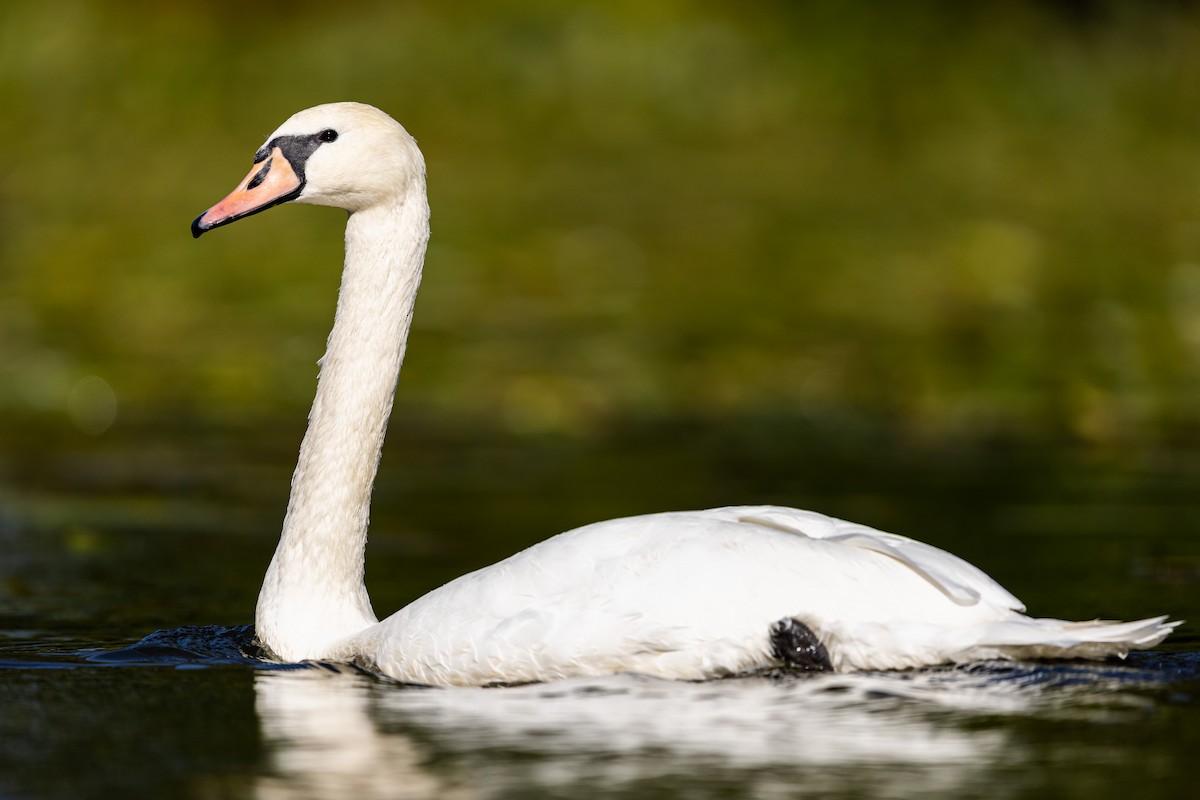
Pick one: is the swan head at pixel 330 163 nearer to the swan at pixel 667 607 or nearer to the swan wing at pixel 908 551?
the swan at pixel 667 607

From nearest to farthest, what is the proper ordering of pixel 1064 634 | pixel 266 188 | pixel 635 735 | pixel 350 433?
1. pixel 635 735
2. pixel 1064 634
3. pixel 266 188
4. pixel 350 433

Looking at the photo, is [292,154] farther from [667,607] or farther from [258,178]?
[667,607]

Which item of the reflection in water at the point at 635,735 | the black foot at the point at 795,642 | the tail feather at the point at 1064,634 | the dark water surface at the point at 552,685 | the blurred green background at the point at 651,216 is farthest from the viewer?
the blurred green background at the point at 651,216

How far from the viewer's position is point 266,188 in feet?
23.1

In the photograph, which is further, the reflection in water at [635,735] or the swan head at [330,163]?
the swan head at [330,163]

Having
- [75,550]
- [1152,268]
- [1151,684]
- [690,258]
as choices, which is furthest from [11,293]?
[1151,684]

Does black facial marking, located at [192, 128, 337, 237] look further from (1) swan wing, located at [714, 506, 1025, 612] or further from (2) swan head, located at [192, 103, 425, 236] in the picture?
(1) swan wing, located at [714, 506, 1025, 612]

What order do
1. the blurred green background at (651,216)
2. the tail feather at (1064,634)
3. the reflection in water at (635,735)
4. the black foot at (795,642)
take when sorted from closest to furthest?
1. the reflection in water at (635,735)
2. the tail feather at (1064,634)
3. the black foot at (795,642)
4. the blurred green background at (651,216)

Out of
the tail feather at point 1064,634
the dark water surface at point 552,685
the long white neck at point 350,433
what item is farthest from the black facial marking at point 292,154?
the tail feather at point 1064,634

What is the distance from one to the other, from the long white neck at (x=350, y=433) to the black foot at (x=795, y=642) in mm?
1577

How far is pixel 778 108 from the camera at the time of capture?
922 inches

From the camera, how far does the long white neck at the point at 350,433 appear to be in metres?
7.04

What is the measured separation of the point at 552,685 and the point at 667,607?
16.3 inches

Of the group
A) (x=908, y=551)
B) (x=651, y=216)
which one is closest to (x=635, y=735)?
(x=908, y=551)
